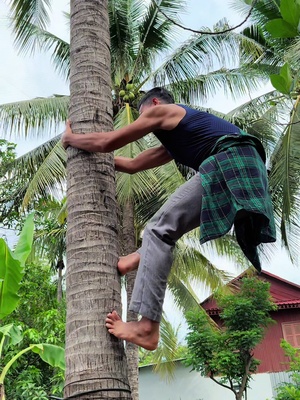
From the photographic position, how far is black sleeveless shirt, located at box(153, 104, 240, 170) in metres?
2.29

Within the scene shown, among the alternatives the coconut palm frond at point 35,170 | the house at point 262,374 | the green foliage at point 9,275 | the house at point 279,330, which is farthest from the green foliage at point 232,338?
the green foliage at point 9,275

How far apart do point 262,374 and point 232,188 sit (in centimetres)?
1137

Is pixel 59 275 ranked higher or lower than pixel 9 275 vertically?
higher

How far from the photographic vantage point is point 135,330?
6.65ft

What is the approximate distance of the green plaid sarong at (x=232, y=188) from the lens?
214cm

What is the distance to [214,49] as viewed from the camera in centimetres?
1074

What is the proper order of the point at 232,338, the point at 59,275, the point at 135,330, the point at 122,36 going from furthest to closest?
1. the point at 59,275
2. the point at 122,36
3. the point at 232,338
4. the point at 135,330

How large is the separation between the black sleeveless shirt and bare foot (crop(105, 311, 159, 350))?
73 cm

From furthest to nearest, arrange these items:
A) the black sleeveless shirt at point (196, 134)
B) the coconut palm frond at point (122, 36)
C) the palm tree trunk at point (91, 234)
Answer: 1. the coconut palm frond at point (122, 36)
2. the black sleeveless shirt at point (196, 134)
3. the palm tree trunk at point (91, 234)

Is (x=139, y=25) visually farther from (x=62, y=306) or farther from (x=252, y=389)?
(x=252, y=389)

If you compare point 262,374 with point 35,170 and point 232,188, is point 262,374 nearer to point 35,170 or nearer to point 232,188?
point 35,170

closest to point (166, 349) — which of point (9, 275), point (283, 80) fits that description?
point (9, 275)

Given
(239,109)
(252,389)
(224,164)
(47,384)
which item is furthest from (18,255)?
(252,389)

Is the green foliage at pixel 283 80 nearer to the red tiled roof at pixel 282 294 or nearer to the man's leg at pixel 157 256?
the man's leg at pixel 157 256
